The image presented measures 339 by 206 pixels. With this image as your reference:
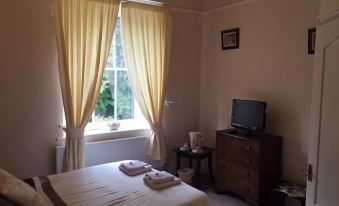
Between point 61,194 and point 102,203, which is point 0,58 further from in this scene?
point 102,203

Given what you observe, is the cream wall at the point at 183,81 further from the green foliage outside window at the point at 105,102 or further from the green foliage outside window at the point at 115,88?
the green foliage outside window at the point at 105,102

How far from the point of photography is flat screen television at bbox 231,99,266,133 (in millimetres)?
3287

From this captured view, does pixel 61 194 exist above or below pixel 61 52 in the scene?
below

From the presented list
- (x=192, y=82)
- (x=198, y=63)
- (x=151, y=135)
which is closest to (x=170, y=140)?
(x=151, y=135)

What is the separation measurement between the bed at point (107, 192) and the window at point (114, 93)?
1234 mm

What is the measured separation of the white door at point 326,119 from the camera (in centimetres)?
160

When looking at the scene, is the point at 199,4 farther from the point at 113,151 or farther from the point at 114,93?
the point at 113,151

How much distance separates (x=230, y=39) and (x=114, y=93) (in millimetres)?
1746

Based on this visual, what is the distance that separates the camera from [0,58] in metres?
2.90

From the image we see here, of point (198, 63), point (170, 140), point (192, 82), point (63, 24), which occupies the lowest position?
point (170, 140)

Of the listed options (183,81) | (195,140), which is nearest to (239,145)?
(195,140)

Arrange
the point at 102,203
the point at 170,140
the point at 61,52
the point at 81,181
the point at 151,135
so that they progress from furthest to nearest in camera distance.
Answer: the point at 170,140, the point at 151,135, the point at 61,52, the point at 81,181, the point at 102,203

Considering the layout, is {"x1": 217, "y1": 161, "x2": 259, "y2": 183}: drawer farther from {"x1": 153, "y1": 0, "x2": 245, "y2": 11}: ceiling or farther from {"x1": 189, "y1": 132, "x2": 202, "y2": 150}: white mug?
{"x1": 153, "y1": 0, "x2": 245, "y2": 11}: ceiling

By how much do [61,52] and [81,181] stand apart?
1452mm
